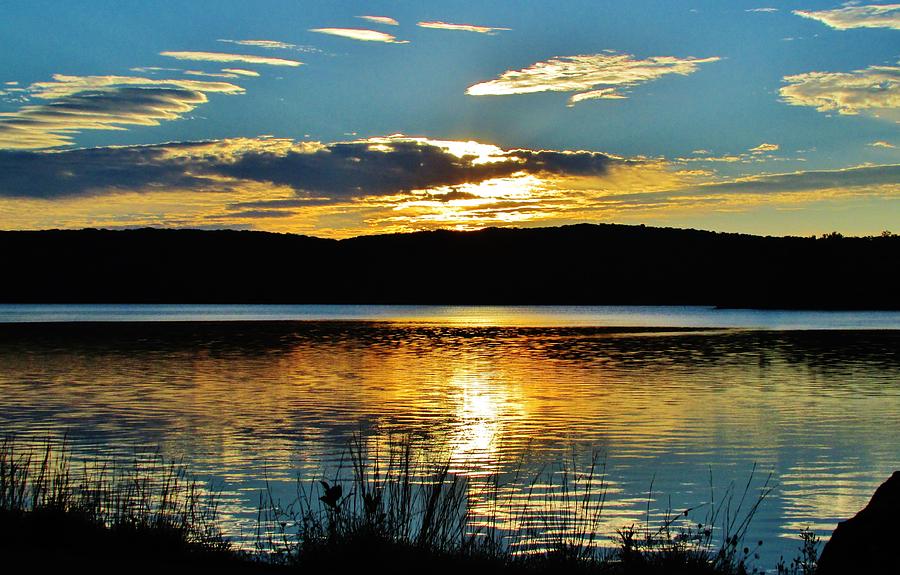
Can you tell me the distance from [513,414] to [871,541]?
18.8 m

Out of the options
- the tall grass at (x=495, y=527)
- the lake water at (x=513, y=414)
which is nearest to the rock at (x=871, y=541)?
the tall grass at (x=495, y=527)

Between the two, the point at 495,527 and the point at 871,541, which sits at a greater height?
the point at 871,541

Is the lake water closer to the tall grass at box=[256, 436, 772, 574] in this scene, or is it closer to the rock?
the tall grass at box=[256, 436, 772, 574]

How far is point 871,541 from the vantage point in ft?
25.8

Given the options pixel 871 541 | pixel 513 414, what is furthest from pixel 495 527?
pixel 513 414

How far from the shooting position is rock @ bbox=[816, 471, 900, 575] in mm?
7660

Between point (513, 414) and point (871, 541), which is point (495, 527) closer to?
point (871, 541)

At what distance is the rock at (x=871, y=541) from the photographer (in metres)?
7.66

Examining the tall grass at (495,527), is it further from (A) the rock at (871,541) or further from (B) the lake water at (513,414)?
(A) the rock at (871,541)

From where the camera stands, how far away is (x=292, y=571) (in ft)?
29.0

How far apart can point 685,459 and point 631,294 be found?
181 meters

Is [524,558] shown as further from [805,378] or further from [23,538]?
[805,378]

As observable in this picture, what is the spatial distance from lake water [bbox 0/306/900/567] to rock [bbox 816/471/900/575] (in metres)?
4.38

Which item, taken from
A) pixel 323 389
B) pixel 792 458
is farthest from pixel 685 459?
pixel 323 389
